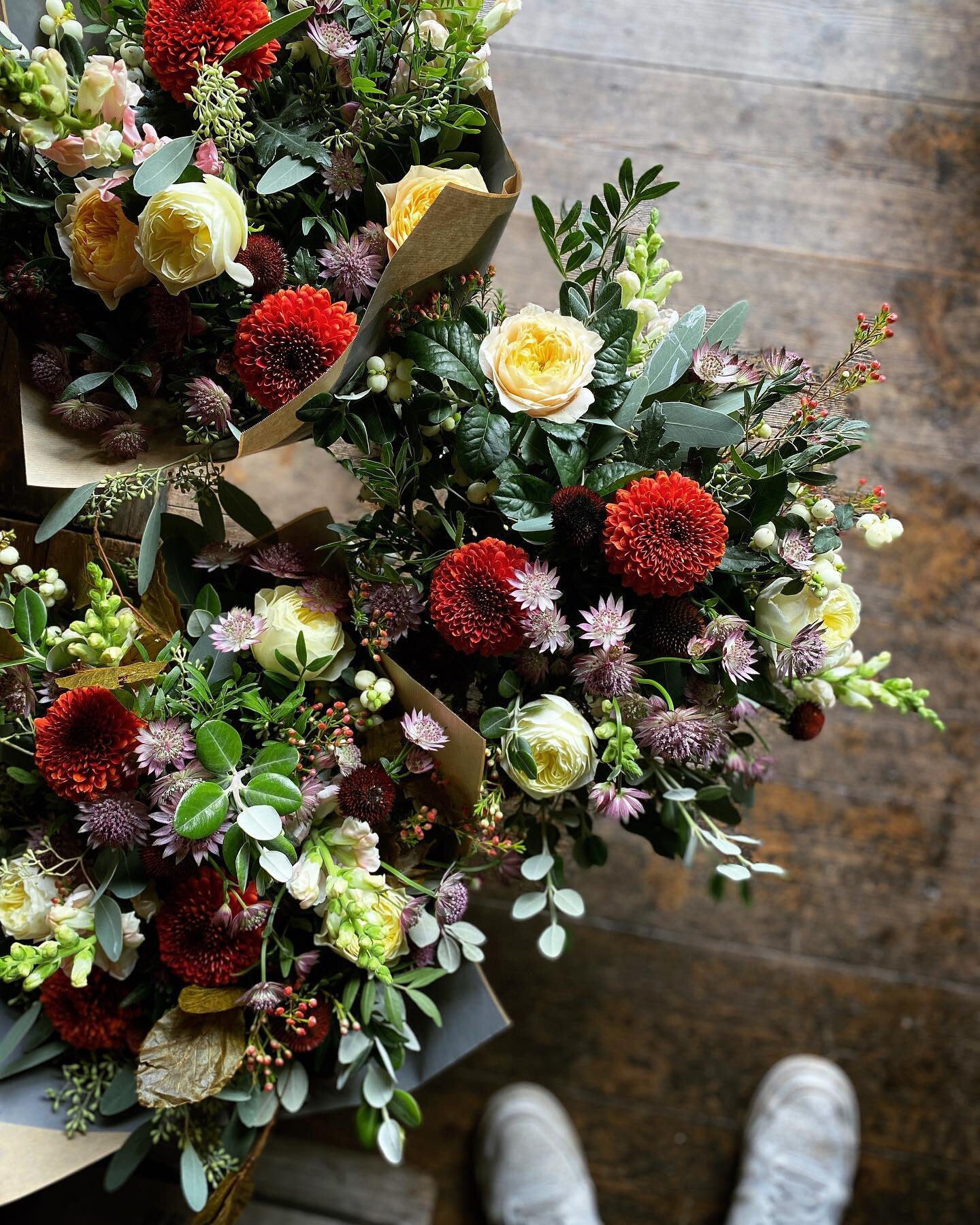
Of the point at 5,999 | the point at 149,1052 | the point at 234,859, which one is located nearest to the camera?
the point at 234,859

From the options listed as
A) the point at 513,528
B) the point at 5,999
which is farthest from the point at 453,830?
the point at 5,999

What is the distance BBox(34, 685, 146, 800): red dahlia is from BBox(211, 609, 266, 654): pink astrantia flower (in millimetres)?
85

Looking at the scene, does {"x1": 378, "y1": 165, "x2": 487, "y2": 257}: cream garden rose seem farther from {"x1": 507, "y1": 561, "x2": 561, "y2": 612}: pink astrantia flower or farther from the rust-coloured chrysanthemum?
{"x1": 507, "y1": 561, "x2": 561, "y2": 612}: pink astrantia flower

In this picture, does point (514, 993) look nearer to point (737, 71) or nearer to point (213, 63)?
point (213, 63)

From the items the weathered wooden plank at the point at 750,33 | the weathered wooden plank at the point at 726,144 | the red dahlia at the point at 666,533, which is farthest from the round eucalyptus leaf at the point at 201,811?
the weathered wooden plank at the point at 750,33

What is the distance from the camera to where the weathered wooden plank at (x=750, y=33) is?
1.30 m

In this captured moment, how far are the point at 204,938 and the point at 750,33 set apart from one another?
4.66 ft

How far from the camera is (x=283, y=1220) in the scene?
1140mm

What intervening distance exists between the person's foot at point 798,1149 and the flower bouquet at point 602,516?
82 centimetres

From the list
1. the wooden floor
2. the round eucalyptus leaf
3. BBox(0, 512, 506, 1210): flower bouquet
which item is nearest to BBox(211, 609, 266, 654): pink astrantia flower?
BBox(0, 512, 506, 1210): flower bouquet

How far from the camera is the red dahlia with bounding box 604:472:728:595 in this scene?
0.60m

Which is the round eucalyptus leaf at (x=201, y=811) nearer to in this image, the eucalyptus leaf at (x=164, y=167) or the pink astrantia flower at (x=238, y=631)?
the pink astrantia flower at (x=238, y=631)

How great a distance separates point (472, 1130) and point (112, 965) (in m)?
0.87

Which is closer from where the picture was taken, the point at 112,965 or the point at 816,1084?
the point at 112,965
